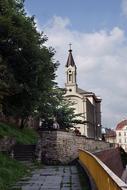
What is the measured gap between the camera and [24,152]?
103 ft

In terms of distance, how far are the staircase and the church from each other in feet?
212

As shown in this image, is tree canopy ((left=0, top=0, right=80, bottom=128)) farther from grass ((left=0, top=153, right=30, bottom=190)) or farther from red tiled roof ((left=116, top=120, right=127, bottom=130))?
red tiled roof ((left=116, top=120, right=127, bottom=130))

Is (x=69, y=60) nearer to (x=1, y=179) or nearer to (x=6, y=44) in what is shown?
(x=6, y=44)

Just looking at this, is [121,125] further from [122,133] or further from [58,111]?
[58,111]

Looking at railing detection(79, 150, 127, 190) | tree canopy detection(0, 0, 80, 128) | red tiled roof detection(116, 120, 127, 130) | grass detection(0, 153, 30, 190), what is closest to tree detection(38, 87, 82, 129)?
tree canopy detection(0, 0, 80, 128)

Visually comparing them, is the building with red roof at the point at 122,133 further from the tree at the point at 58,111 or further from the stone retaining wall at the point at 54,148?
the stone retaining wall at the point at 54,148

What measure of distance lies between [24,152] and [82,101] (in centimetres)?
7076

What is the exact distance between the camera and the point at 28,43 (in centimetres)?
2903

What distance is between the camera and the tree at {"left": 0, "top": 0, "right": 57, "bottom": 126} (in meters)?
27.5

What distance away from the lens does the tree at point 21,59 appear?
27.5m

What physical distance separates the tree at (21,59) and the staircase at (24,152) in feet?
7.72

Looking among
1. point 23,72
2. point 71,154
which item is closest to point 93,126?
point 71,154

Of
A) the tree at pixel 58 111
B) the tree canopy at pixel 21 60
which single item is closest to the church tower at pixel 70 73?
the tree at pixel 58 111

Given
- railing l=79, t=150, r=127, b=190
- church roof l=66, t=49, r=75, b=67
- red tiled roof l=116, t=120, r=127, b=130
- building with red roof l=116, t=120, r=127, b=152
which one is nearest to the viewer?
railing l=79, t=150, r=127, b=190
